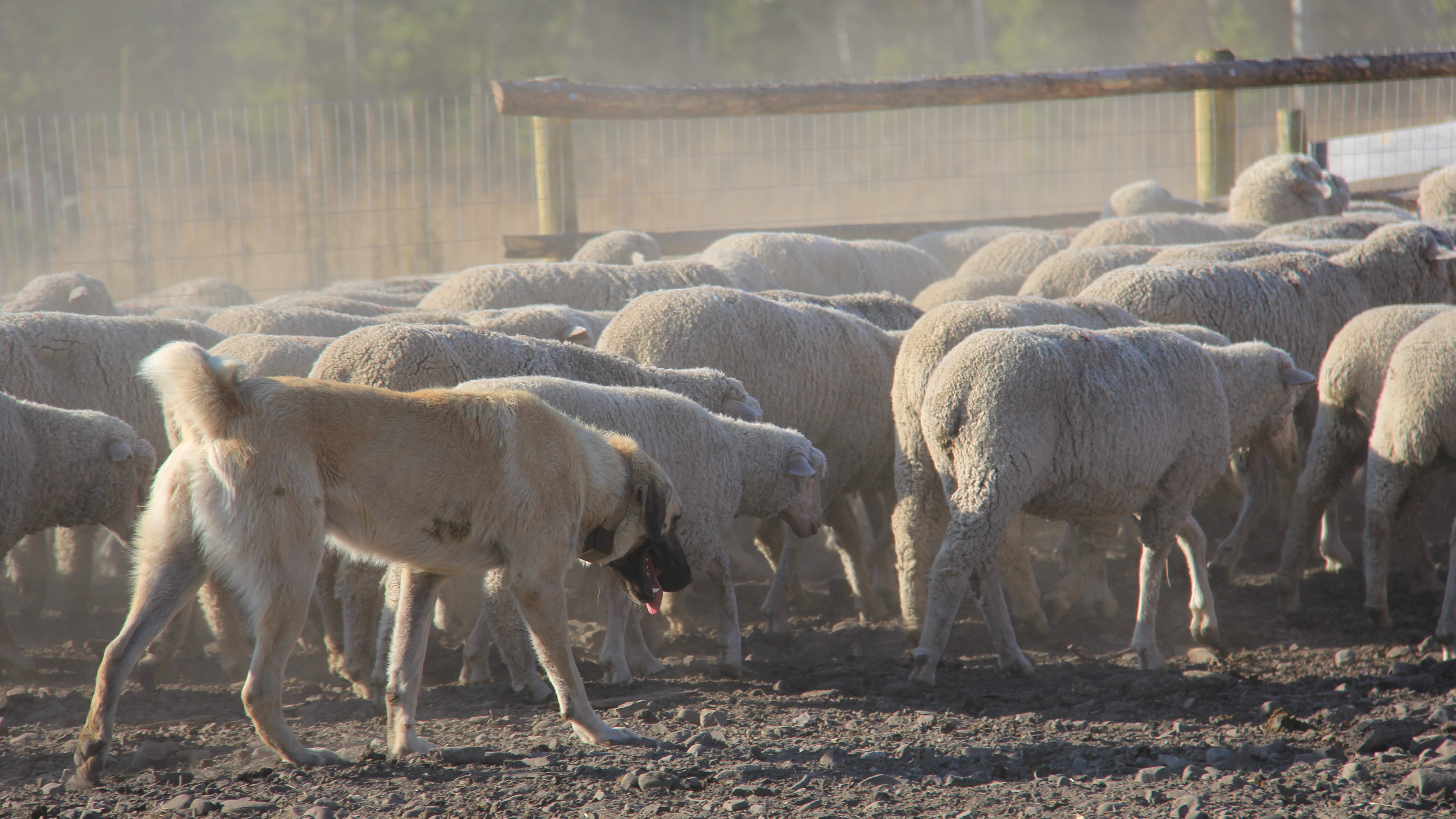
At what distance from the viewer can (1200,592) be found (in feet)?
17.7

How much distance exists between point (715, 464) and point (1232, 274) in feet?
12.3

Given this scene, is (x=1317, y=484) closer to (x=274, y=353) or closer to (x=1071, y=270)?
(x=1071, y=270)

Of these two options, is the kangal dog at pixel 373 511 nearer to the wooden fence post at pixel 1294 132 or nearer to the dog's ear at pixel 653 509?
the dog's ear at pixel 653 509

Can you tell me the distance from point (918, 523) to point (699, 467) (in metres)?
1.15

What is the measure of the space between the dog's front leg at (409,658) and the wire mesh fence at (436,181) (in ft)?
24.4

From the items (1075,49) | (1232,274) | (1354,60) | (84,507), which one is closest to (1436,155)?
(1354,60)

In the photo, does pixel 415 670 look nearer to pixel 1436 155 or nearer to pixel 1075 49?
pixel 1436 155

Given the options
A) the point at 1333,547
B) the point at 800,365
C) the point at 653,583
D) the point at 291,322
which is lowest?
the point at 1333,547

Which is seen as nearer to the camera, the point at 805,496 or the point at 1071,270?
the point at 805,496

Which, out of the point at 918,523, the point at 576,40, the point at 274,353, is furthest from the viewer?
the point at 576,40

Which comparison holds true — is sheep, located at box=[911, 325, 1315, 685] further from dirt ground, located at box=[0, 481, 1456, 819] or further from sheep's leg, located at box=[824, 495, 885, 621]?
sheep's leg, located at box=[824, 495, 885, 621]

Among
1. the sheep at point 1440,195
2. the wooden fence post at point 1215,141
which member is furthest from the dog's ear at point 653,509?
the wooden fence post at point 1215,141

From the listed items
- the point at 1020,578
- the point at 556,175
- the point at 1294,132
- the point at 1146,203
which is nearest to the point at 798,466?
the point at 1020,578

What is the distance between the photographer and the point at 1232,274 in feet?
23.3
